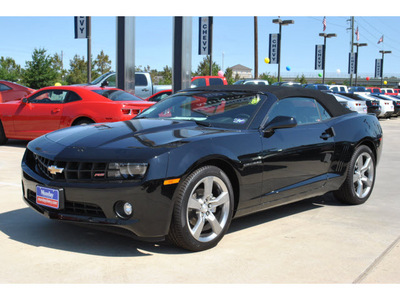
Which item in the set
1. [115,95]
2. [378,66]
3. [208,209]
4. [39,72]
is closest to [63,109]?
[115,95]

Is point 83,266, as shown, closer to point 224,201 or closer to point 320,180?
point 224,201

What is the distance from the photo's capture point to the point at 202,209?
4.10 metres

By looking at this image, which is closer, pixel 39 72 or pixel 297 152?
pixel 297 152

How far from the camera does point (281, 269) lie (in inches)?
146

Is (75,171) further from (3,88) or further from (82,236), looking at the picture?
(3,88)

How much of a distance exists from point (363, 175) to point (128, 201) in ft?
11.2

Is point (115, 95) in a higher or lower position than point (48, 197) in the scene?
higher

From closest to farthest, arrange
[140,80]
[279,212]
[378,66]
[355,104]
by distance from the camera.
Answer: [279,212] < [140,80] < [355,104] < [378,66]

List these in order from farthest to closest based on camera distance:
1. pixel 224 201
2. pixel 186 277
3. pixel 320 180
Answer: pixel 320 180, pixel 224 201, pixel 186 277

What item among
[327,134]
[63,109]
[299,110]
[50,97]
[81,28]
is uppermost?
[81,28]

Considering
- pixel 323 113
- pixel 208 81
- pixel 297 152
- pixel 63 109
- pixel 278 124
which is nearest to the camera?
pixel 278 124

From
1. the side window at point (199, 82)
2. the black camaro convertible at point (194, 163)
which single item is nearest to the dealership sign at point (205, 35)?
the side window at point (199, 82)
